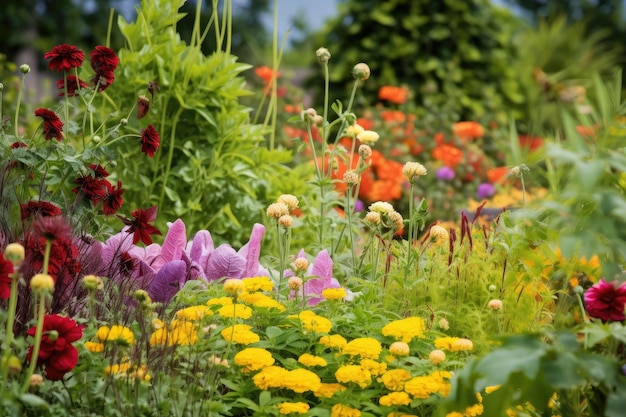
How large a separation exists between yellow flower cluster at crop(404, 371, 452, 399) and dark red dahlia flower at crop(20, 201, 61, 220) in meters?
1.12

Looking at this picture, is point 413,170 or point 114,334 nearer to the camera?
point 114,334

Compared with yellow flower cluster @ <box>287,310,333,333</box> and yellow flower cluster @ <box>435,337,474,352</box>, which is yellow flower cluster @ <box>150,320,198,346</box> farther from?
yellow flower cluster @ <box>435,337,474,352</box>

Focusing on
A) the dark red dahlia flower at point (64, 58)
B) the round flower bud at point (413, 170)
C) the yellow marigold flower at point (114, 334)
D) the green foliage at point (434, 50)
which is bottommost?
the yellow marigold flower at point (114, 334)

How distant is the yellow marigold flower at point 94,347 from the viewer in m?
1.84

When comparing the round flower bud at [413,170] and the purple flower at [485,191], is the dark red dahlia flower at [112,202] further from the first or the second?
the purple flower at [485,191]

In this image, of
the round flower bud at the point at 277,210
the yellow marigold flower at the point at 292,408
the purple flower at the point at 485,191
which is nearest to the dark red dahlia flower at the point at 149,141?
the round flower bud at the point at 277,210

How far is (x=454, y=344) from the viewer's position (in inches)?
77.0

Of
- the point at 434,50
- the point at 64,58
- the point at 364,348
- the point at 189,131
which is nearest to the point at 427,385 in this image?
the point at 364,348

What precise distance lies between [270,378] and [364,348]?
24 cm

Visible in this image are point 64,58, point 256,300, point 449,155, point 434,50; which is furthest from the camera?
point 434,50

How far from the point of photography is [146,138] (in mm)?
2541

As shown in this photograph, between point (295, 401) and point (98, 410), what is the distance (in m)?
0.48

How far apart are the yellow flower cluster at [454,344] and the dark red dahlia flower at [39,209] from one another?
1.13 m

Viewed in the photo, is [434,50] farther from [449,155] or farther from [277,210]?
[277,210]
